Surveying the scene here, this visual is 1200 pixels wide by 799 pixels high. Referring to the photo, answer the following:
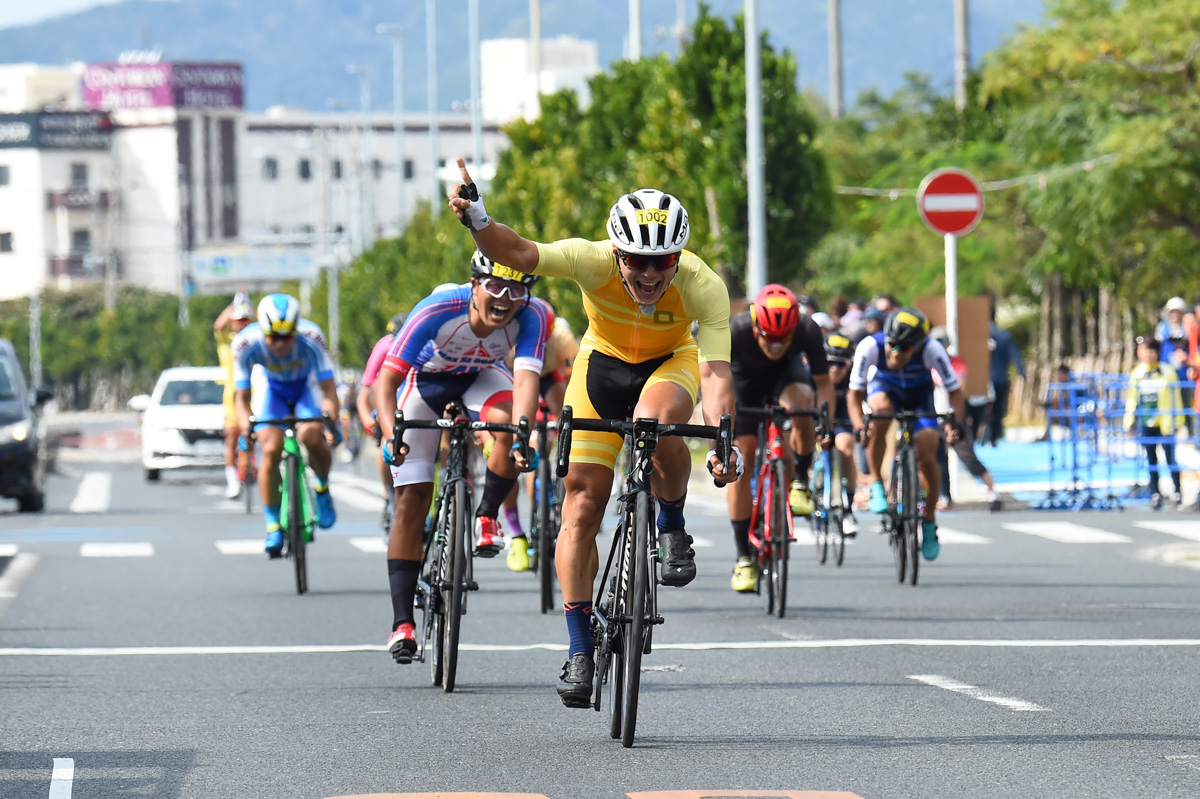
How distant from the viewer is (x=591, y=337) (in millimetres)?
8211

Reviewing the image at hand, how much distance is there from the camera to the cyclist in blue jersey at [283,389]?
13969 mm

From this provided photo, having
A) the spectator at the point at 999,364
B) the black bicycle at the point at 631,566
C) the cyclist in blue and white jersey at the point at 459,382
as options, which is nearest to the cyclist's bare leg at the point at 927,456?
the cyclist in blue and white jersey at the point at 459,382

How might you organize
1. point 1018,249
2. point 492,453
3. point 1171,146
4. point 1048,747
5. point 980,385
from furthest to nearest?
point 1018,249
point 1171,146
point 980,385
point 492,453
point 1048,747

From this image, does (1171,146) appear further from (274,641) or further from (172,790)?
(172,790)

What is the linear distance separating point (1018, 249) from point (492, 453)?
1059 inches

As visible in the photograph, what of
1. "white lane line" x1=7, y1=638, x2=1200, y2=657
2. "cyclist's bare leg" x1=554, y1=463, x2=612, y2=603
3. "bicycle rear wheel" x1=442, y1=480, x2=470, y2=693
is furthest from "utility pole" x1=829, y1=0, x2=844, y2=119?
"cyclist's bare leg" x1=554, y1=463, x2=612, y2=603

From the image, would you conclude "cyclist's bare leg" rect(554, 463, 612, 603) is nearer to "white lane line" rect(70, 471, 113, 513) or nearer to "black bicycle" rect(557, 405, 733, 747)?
"black bicycle" rect(557, 405, 733, 747)

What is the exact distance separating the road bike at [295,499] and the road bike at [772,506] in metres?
2.90

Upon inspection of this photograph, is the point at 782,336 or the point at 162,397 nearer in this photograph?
the point at 782,336

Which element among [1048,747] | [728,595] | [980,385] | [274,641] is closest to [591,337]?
[1048,747]

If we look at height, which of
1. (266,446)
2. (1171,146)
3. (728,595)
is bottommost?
(728,595)

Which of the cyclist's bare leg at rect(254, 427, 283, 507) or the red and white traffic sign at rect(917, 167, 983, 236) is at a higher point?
the red and white traffic sign at rect(917, 167, 983, 236)

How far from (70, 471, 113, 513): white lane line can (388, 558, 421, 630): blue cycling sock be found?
52.3 feet

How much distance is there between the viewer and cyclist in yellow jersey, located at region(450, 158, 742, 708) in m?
7.58
